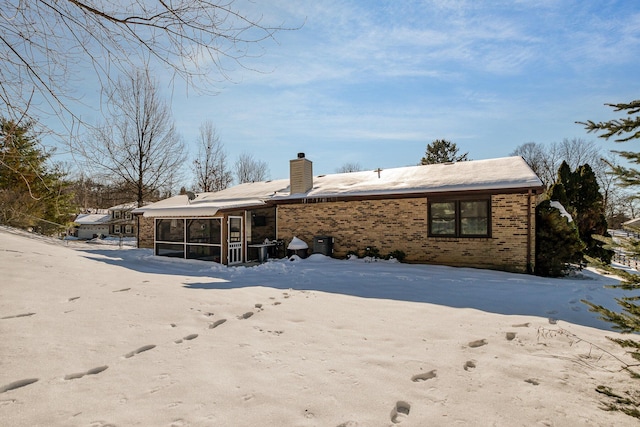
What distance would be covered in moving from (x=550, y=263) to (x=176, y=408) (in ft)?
36.2

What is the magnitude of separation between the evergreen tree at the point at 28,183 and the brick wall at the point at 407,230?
26.9ft

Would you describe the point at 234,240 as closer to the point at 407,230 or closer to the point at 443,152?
the point at 407,230

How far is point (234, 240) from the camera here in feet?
43.2

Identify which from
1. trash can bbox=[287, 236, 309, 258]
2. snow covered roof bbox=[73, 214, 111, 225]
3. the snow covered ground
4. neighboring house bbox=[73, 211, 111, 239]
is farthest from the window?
neighboring house bbox=[73, 211, 111, 239]

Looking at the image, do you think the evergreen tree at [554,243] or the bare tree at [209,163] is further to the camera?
the bare tree at [209,163]

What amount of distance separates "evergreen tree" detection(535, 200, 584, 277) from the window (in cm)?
153

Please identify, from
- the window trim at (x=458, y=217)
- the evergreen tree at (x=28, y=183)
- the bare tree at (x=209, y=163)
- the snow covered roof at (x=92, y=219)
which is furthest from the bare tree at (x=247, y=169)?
the window trim at (x=458, y=217)

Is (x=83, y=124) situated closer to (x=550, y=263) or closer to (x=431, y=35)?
(x=431, y=35)

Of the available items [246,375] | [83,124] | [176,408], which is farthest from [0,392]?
[83,124]

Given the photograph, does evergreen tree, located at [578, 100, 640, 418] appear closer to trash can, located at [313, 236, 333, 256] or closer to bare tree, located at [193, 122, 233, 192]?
trash can, located at [313, 236, 333, 256]

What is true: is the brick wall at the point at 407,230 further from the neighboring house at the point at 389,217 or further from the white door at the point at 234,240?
the white door at the point at 234,240

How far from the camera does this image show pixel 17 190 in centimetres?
1762

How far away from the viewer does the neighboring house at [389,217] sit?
10227 mm

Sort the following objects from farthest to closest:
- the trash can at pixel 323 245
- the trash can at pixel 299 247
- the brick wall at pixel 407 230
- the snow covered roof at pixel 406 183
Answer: the trash can at pixel 299 247 → the trash can at pixel 323 245 → the snow covered roof at pixel 406 183 → the brick wall at pixel 407 230
